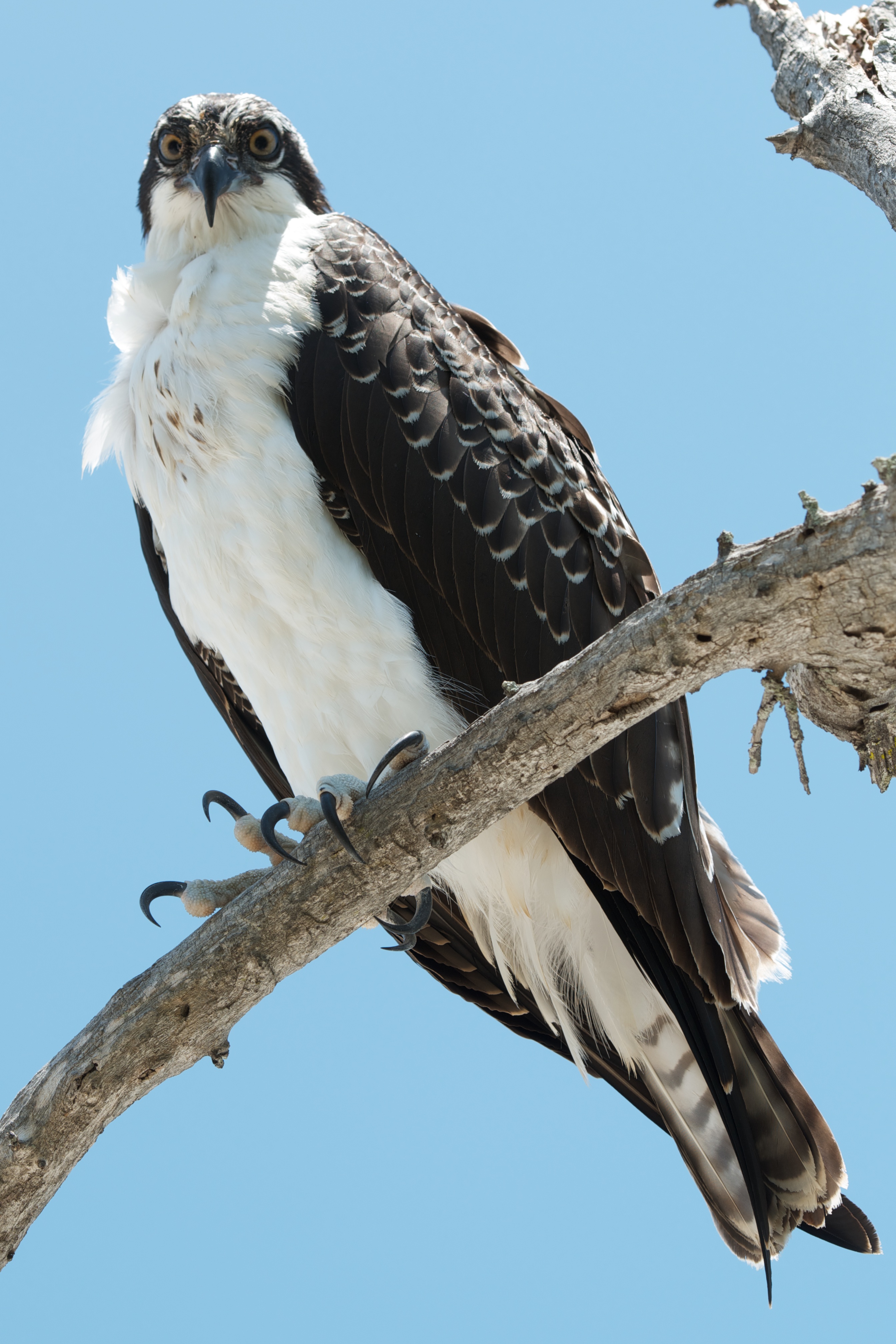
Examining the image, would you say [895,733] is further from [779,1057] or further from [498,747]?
[498,747]

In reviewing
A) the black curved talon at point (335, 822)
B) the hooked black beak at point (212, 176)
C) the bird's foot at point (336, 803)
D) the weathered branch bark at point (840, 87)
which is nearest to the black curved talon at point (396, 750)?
the bird's foot at point (336, 803)

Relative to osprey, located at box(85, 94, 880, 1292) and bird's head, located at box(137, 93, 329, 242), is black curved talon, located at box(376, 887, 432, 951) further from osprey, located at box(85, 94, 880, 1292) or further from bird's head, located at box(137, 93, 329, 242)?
bird's head, located at box(137, 93, 329, 242)

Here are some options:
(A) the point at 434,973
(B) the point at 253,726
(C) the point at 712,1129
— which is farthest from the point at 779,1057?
(B) the point at 253,726

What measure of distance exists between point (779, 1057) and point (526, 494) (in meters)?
2.17

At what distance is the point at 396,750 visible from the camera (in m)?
3.63

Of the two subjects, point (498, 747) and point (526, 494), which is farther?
point (526, 494)

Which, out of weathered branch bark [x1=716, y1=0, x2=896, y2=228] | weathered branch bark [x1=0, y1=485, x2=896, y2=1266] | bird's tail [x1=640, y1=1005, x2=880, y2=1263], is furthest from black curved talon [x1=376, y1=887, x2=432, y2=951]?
weathered branch bark [x1=716, y1=0, x2=896, y2=228]

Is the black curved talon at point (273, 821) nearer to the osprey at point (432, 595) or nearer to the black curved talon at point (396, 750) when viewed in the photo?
the osprey at point (432, 595)

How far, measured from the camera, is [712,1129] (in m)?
4.36

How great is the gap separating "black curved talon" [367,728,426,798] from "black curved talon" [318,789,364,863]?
0.13 metres

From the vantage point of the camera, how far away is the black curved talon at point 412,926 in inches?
167

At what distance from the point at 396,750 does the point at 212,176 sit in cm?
244

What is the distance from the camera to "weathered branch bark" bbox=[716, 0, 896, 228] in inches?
169

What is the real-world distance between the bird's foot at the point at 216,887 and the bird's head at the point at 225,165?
2323 mm
